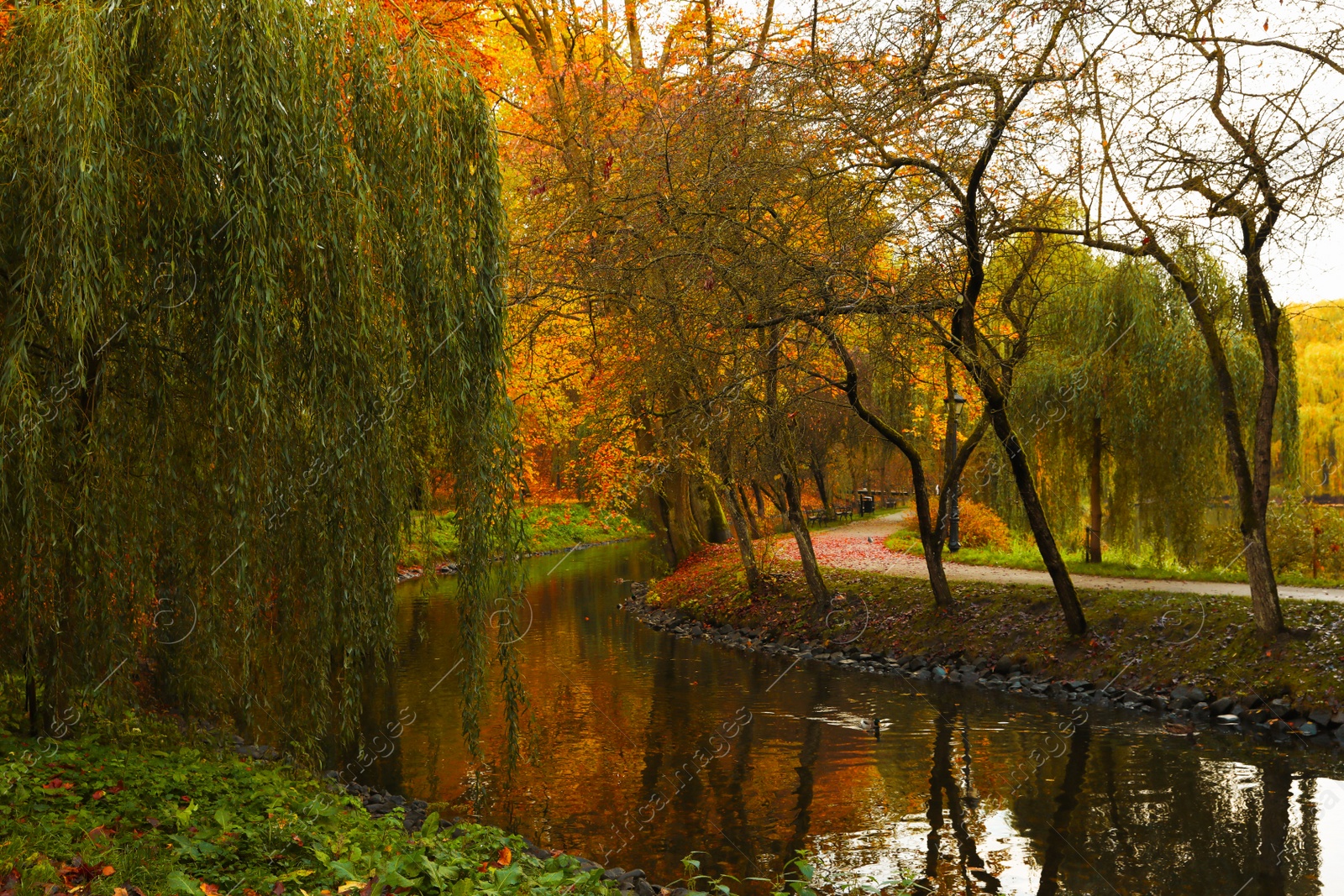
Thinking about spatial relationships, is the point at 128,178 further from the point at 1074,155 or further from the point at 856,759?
the point at 1074,155

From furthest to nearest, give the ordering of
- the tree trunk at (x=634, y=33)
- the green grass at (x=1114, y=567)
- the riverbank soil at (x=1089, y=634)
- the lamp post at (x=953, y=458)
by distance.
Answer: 1. the lamp post at (x=953, y=458)
2. the tree trunk at (x=634, y=33)
3. the green grass at (x=1114, y=567)
4. the riverbank soil at (x=1089, y=634)

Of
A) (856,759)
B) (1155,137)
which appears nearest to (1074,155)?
(1155,137)

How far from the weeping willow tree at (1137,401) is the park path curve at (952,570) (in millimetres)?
1228

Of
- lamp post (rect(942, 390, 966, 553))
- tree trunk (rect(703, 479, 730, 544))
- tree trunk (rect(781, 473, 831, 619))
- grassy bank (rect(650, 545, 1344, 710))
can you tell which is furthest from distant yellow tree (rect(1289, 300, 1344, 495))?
tree trunk (rect(703, 479, 730, 544))

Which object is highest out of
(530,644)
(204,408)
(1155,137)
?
(1155,137)

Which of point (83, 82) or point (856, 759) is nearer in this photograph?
point (83, 82)

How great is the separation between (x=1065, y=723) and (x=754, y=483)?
28.3 ft

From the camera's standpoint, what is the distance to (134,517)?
575 centimetres

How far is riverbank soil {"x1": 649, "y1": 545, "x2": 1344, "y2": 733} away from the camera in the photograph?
10.6m

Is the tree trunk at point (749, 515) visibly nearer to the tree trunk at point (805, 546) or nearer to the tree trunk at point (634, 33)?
the tree trunk at point (805, 546)

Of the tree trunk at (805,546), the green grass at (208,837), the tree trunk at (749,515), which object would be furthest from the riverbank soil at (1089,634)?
the green grass at (208,837)

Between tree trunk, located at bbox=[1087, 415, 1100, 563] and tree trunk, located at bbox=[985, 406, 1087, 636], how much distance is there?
12.0 ft

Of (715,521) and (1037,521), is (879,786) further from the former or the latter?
(715,521)

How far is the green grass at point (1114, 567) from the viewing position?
14.4 m
